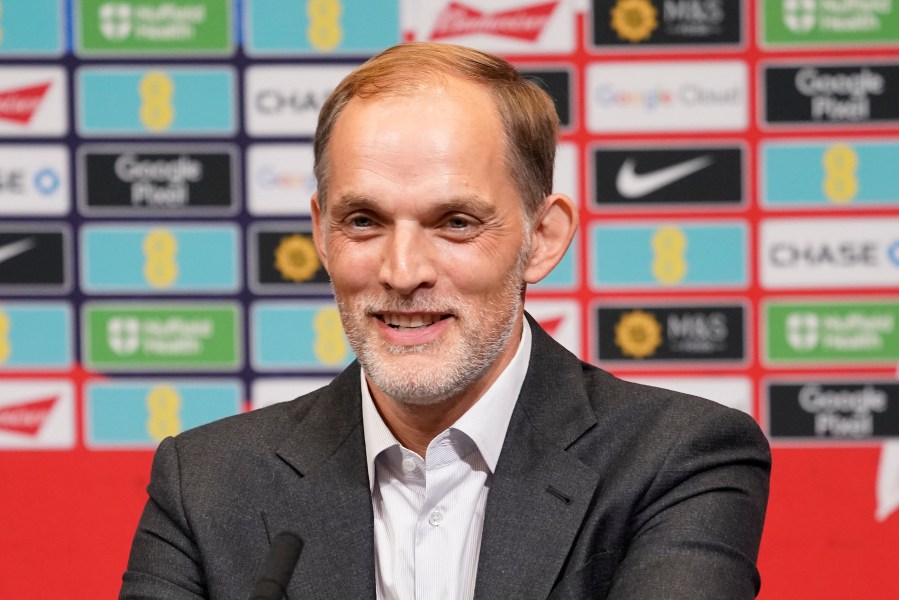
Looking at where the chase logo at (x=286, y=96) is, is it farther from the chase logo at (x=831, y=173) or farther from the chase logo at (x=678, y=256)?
the chase logo at (x=831, y=173)

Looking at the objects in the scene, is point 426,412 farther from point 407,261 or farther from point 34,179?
point 34,179

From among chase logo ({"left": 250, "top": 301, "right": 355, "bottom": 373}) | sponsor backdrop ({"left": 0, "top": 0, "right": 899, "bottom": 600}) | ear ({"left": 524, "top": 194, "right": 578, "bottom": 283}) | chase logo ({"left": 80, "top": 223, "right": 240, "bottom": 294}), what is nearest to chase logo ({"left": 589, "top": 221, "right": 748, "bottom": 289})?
sponsor backdrop ({"left": 0, "top": 0, "right": 899, "bottom": 600})

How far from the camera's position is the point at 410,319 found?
140 cm

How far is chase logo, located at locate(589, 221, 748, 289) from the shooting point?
2697mm

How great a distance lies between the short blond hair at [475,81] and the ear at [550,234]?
0.03 m

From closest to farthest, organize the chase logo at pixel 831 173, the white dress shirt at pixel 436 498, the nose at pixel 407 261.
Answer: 1. the nose at pixel 407 261
2. the white dress shirt at pixel 436 498
3. the chase logo at pixel 831 173

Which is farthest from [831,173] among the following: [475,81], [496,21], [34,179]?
[34,179]

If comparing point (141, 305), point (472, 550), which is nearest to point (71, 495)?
point (141, 305)

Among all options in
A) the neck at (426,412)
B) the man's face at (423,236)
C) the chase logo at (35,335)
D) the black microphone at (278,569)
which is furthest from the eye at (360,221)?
the chase logo at (35,335)

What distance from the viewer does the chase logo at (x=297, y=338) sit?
9.02ft

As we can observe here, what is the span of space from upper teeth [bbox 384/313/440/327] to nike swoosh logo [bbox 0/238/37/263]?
1705 mm

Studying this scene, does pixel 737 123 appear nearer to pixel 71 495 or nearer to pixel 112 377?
pixel 112 377

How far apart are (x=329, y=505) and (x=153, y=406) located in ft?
4.71

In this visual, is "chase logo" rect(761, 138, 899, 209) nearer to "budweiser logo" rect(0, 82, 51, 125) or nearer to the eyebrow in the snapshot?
the eyebrow
